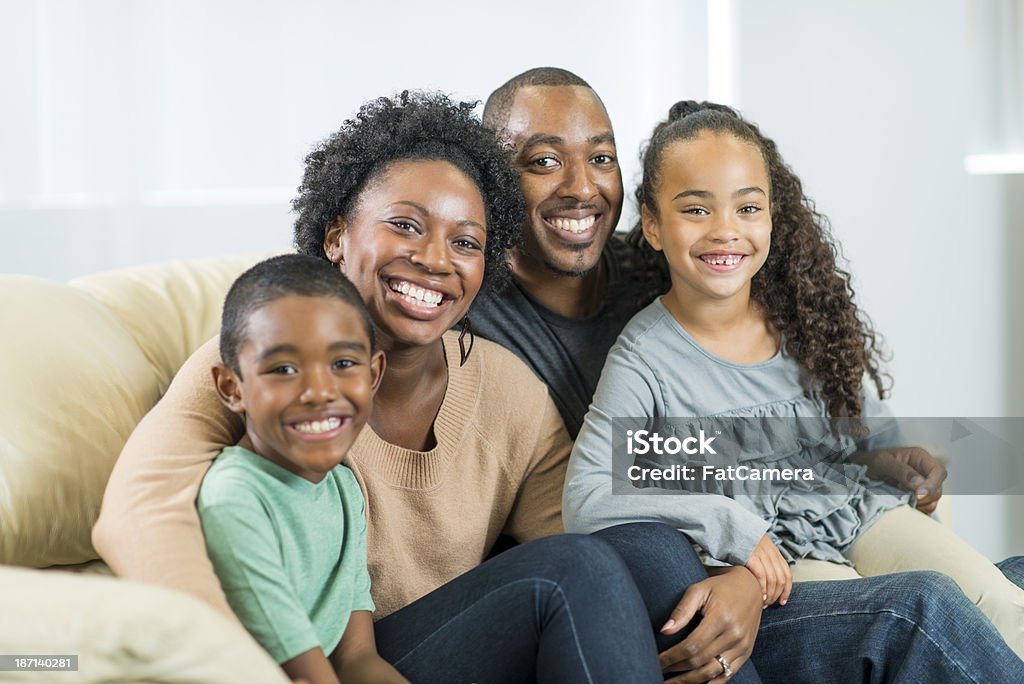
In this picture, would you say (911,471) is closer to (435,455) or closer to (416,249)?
(435,455)

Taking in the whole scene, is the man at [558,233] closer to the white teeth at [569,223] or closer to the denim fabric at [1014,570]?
the white teeth at [569,223]

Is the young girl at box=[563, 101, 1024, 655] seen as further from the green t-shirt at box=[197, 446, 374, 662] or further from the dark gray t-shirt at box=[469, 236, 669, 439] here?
the green t-shirt at box=[197, 446, 374, 662]

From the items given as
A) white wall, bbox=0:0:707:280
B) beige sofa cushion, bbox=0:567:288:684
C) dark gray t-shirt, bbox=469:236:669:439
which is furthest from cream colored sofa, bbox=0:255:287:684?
white wall, bbox=0:0:707:280

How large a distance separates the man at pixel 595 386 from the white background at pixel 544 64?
833 mm

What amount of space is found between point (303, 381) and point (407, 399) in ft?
1.23

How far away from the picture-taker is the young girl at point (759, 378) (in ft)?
5.53

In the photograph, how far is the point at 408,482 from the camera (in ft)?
4.98

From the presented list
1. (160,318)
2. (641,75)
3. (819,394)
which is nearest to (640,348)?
(819,394)

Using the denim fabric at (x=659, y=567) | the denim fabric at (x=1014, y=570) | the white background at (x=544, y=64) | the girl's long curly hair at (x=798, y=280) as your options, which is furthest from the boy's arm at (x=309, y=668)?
the white background at (x=544, y=64)

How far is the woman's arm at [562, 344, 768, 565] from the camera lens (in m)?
1.53

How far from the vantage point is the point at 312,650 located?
1.18 meters

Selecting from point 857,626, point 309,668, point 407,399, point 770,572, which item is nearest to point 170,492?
point 309,668

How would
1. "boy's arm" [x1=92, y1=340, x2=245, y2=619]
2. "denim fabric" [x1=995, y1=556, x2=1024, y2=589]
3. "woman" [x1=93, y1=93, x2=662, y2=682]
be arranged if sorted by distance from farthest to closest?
"denim fabric" [x1=995, y1=556, x2=1024, y2=589] → "woman" [x1=93, y1=93, x2=662, y2=682] → "boy's arm" [x1=92, y1=340, x2=245, y2=619]

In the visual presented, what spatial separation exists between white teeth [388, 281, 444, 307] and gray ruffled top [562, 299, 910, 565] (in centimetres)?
33
